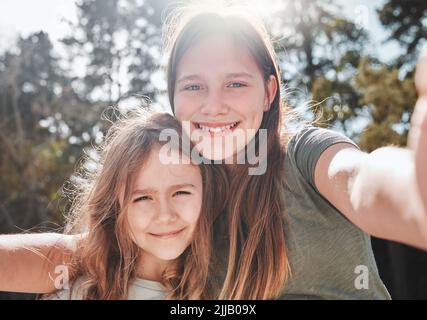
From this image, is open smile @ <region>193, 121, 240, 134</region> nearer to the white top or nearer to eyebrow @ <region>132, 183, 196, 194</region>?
eyebrow @ <region>132, 183, 196, 194</region>

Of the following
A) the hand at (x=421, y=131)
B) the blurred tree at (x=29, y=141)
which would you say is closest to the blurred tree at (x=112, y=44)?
the blurred tree at (x=29, y=141)

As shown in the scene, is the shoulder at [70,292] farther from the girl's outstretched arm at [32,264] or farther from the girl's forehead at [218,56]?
the girl's forehead at [218,56]

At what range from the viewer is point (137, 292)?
101 cm

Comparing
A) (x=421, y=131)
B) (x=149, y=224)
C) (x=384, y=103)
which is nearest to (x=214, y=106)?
(x=149, y=224)

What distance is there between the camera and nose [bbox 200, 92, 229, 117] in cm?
105

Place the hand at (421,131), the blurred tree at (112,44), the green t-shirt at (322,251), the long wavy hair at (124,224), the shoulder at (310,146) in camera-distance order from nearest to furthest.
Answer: the hand at (421,131) < the shoulder at (310,146) < the green t-shirt at (322,251) < the long wavy hair at (124,224) < the blurred tree at (112,44)

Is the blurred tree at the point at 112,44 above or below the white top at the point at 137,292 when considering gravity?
above

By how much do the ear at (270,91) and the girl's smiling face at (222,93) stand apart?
0.9 inches

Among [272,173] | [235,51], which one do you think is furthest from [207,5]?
[272,173]

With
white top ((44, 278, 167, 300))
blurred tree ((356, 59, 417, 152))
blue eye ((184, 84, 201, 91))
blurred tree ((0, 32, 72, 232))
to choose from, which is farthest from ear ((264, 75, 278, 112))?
blurred tree ((0, 32, 72, 232))

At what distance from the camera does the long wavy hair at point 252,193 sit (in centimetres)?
96

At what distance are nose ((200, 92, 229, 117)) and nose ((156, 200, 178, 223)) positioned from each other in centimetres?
20

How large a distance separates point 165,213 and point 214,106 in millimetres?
235
